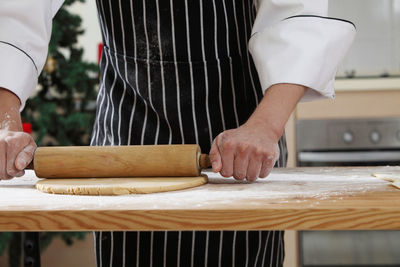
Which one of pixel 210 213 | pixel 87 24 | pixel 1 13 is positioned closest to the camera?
pixel 210 213

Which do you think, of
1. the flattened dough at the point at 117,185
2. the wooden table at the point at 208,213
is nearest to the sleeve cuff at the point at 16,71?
the flattened dough at the point at 117,185

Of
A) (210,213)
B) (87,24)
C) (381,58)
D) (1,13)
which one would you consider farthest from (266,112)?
(87,24)

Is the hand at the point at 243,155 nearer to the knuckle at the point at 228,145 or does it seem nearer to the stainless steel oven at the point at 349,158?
the knuckle at the point at 228,145

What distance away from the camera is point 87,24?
2887 millimetres

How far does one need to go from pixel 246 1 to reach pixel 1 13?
1.65 feet

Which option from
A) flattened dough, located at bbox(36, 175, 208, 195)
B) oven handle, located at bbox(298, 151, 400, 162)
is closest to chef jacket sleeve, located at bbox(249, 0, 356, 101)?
flattened dough, located at bbox(36, 175, 208, 195)

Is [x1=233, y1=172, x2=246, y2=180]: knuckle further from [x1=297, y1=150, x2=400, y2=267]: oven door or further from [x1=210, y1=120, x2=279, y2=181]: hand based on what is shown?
[x1=297, y1=150, x2=400, y2=267]: oven door

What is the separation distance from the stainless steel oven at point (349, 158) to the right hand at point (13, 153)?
135 centimetres

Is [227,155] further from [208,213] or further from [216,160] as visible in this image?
[208,213]

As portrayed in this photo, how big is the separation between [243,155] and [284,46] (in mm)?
271

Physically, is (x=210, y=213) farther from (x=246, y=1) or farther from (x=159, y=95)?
(x=246, y=1)

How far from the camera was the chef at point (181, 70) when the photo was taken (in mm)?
995

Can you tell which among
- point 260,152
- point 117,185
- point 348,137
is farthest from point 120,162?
point 348,137

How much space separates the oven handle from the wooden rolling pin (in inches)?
48.7
